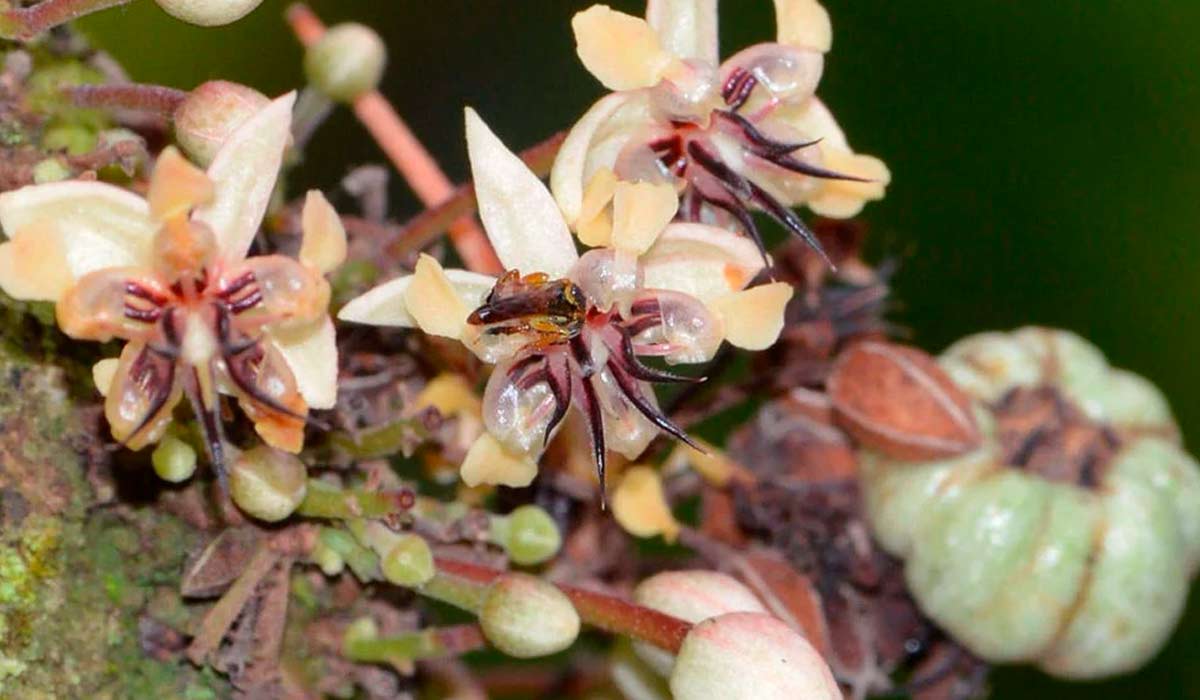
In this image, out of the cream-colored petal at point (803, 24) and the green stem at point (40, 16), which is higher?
the green stem at point (40, 16)

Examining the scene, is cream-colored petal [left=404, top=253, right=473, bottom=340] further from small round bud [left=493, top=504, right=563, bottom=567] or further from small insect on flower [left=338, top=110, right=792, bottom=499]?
small round bud [left=493, top=504, right=563, bottom=567]

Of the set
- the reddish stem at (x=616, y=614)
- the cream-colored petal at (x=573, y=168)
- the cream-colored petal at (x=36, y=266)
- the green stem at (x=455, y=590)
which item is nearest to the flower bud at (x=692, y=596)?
the reddish stem at (x=616, y=614)

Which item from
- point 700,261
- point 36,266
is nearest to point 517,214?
point 700,261

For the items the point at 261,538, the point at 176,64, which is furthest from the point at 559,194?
the point at 176,64

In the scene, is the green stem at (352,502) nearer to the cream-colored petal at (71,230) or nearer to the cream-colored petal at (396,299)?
the cream-colored petal at (396,299)

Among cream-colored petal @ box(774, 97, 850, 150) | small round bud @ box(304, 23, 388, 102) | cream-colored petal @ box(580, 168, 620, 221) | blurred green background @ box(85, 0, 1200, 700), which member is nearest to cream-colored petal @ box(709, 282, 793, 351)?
cream-colored petal @ box(580, 168, 620, 221)

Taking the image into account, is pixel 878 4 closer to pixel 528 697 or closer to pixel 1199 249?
pixel 1199 249
